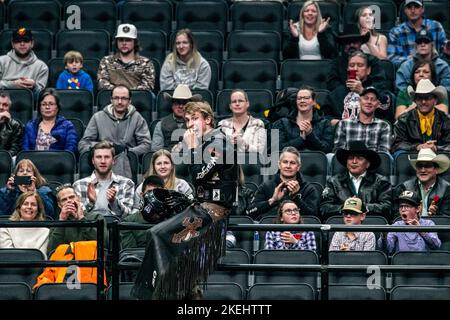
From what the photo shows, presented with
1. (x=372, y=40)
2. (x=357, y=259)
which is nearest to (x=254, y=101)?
(x=372, y=40)

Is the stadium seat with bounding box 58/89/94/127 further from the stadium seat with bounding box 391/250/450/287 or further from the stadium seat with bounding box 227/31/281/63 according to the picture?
the stadium seat with bounding box 391/250/450/287

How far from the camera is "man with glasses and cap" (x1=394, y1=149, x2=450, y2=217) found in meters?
13.1

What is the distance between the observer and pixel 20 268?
1179 cm

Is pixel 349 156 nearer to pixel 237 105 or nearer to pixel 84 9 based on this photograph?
pixel 237 105

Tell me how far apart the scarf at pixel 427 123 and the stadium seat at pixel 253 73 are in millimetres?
2130

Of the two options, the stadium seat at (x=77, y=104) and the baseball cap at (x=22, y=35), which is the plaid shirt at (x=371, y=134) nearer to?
the stadium seat at (x=77, y=104)

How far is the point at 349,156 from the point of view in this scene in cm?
1333

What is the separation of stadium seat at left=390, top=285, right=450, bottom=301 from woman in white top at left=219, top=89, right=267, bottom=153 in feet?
10.5

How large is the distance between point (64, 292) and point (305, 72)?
5638 mm

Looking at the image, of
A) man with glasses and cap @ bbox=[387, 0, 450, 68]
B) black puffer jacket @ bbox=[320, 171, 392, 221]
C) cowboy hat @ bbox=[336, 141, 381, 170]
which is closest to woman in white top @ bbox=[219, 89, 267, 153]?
cowboy hat @ bbox=[336, 141, 381, 170]

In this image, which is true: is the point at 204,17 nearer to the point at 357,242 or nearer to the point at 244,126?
the point at 244,126

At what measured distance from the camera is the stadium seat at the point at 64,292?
10891mm

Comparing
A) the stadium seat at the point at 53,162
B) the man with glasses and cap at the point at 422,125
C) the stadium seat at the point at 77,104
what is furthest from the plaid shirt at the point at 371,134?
the stadium seat at the point at 77,104

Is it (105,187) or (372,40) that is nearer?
(105,187)
